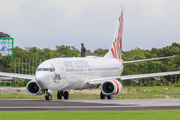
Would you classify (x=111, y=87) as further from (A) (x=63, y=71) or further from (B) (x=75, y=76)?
(A) (x=63, y=71)

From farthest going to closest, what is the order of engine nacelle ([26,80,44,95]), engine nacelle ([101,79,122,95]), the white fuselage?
engine nacelle ([101,79,122,95]) → engine nacelle ([26,80,44,95]) → the white fuselage

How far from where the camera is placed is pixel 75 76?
4194cm

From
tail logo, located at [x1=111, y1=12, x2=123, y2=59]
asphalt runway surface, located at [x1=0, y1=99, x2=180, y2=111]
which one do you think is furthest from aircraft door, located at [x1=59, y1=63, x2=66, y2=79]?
tail logo, located at [x1=111, y1=12, x2=123, y2=59]

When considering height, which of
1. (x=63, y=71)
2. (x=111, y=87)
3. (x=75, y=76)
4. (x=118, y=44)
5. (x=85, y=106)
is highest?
(x=118, y=44)

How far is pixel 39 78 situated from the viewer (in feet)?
120

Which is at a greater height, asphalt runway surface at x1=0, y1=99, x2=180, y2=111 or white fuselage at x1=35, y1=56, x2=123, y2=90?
white fuselage at x1=35, y1=56, x2=123, y2=90

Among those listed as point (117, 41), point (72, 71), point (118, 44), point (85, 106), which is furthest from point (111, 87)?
point (118, 44)

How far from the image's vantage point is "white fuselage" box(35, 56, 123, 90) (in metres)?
37.5

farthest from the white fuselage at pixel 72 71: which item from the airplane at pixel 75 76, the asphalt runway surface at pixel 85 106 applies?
the asphalt runway surface at pixel 85 106

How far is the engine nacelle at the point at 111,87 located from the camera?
4078cm

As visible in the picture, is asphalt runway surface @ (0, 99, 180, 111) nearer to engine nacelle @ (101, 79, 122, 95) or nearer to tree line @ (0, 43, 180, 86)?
engine nacelle @ (101, 79, 122, 95)

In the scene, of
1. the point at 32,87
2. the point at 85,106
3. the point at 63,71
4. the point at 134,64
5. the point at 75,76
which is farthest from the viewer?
the point at 134,64

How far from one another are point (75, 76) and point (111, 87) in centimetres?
373

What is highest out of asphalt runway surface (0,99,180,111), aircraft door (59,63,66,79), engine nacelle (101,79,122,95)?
aircraft door (59,63,66,79)
